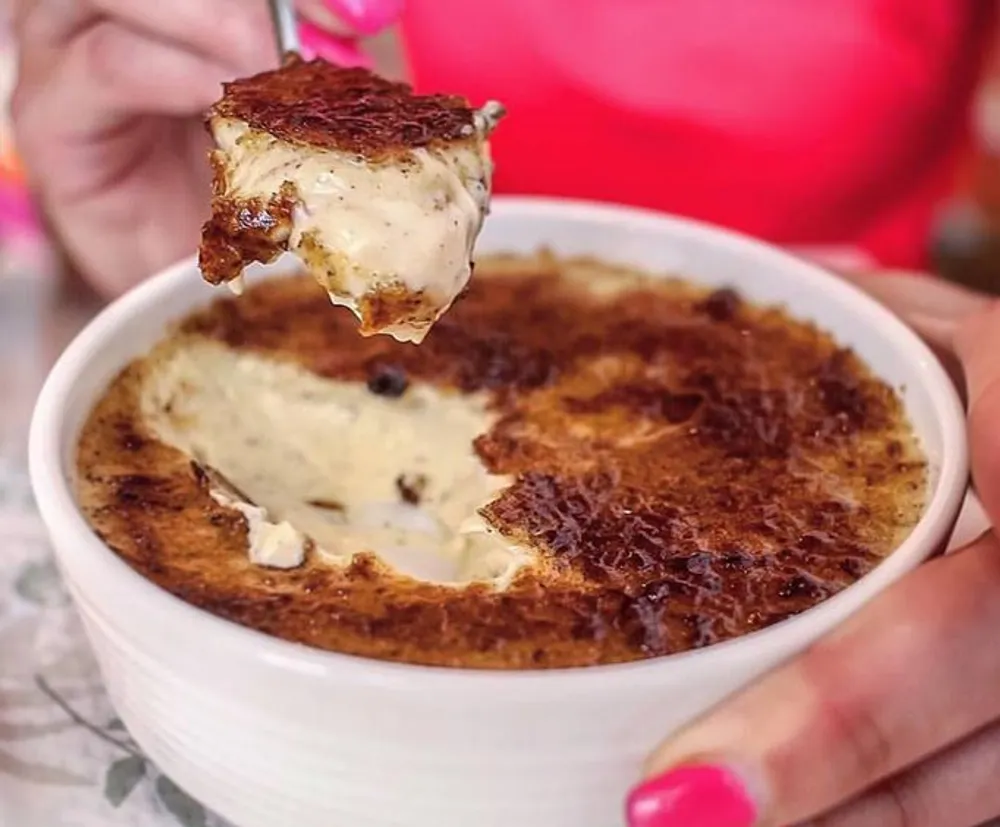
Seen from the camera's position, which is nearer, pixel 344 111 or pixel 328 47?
pixel 344 111

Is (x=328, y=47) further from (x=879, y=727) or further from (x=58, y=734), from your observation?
(x=879, y=727)

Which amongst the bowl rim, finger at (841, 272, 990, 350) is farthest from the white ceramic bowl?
finger at (841, 272, 990, 350)

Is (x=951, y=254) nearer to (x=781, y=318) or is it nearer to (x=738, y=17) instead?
(x=738, y=17)

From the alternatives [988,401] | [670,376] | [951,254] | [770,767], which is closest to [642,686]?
[770,767]

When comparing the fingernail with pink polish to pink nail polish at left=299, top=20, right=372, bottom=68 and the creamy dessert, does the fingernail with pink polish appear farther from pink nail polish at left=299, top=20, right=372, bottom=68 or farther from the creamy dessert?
the creamy dessert

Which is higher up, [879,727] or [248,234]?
[248,234]

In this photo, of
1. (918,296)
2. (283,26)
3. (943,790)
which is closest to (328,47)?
(283,26)
